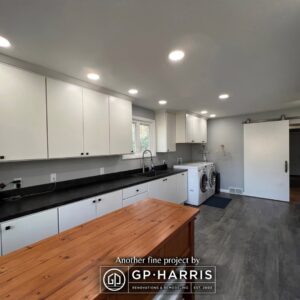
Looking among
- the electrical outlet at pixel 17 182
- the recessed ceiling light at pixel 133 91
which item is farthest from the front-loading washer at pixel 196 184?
the electrical outlet at pixel 17 182

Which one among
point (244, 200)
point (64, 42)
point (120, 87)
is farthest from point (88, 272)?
point (244, 200)

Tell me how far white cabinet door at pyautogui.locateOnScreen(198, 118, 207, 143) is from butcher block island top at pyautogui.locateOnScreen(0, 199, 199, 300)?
3968mm

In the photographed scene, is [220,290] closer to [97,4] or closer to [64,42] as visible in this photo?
[97,4]

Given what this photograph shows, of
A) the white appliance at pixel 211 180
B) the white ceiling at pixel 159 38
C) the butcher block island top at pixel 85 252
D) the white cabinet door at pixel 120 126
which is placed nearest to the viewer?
the butcher block island top at pixel 85 252

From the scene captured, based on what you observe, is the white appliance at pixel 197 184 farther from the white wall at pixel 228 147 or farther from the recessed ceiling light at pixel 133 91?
the recessed ceiling light at pixel 133 91

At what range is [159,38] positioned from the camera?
4.97 ft

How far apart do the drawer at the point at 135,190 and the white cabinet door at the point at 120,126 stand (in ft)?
2.09

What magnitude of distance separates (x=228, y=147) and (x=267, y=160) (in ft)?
3.63

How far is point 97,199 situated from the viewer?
2.23m

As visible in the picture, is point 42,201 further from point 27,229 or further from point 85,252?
point 85,252

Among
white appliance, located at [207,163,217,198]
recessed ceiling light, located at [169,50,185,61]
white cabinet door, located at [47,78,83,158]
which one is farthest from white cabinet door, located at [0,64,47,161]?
white appliance, located at [207,163,217,198]

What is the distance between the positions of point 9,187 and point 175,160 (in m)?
3.95

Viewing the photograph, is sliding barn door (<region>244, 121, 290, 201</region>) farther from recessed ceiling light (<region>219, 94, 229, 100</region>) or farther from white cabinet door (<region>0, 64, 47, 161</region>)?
white cabinet door (<region>0, 64, 47, 161</region>)

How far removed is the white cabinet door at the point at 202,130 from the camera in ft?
17.3
